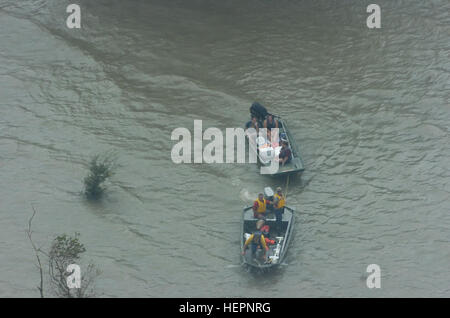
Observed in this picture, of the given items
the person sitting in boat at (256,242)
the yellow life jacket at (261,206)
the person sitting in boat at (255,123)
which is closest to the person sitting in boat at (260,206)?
the yellow life jacket at (261,206)

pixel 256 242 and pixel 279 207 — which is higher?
pixel 279 207

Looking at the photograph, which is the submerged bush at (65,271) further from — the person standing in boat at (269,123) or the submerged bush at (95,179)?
the person standing in boat at (269,123)

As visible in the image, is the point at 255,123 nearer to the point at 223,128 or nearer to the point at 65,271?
the point at 223,128

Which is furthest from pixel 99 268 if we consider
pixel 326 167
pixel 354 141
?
pixel 354 141

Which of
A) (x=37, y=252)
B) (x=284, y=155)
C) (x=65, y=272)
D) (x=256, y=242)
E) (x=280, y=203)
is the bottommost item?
(x=65, y=272)

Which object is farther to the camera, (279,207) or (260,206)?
(260,206)

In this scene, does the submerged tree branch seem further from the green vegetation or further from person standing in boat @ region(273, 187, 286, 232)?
person standing in boat @ region(273, 187, 286, 232)

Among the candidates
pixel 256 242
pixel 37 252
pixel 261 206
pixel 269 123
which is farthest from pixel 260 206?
pixel 37 252

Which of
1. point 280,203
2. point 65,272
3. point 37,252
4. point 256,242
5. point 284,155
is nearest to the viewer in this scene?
point 65,272
